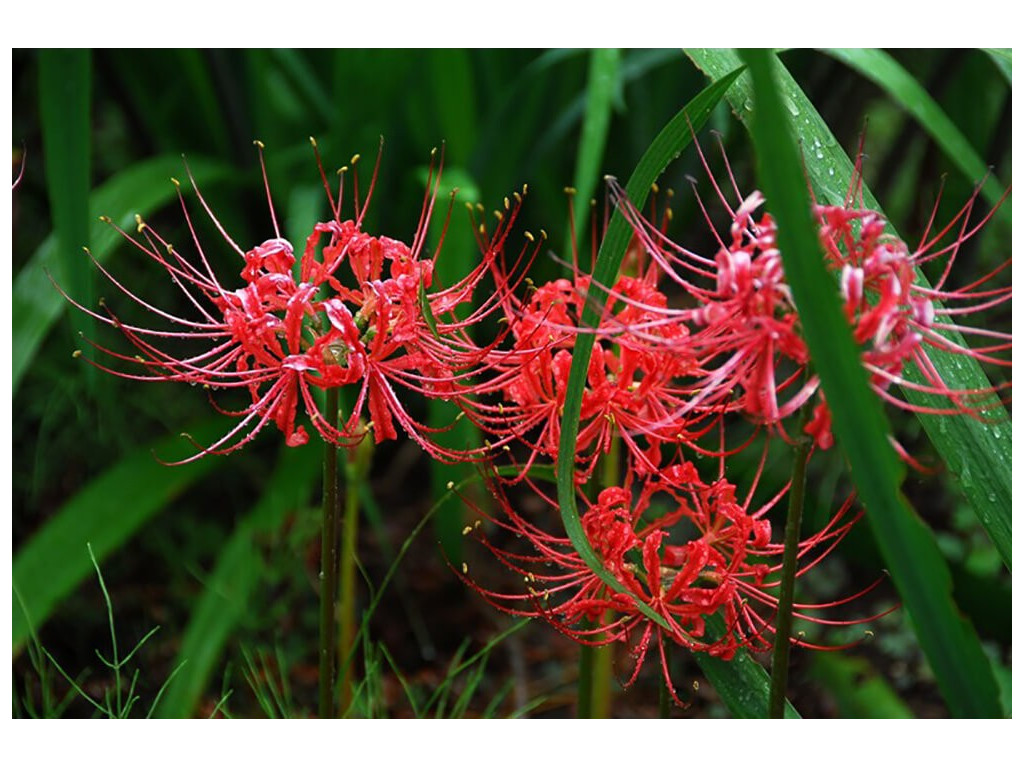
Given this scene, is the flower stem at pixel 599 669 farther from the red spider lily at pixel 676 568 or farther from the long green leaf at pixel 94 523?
the long green leaf at pixel 94 523

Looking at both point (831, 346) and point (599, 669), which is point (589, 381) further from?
point (599, 669)

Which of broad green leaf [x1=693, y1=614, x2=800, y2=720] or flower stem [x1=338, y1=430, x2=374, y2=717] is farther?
flower stem [x1=338, y1=430, x2=374, y2=717]

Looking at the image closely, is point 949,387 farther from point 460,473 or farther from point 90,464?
point 90,464

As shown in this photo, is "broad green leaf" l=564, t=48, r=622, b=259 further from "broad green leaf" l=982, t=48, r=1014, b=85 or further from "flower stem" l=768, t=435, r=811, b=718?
"flower stem" l=768, t=435, r=811, b=718

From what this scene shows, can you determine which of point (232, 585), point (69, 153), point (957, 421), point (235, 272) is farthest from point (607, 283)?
point (235, 272)

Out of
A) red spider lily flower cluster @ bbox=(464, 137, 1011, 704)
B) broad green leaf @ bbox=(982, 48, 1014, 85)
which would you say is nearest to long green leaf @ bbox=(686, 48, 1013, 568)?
red spider lily flower cluster @ bbox=(464, 137, 1011, 704)
